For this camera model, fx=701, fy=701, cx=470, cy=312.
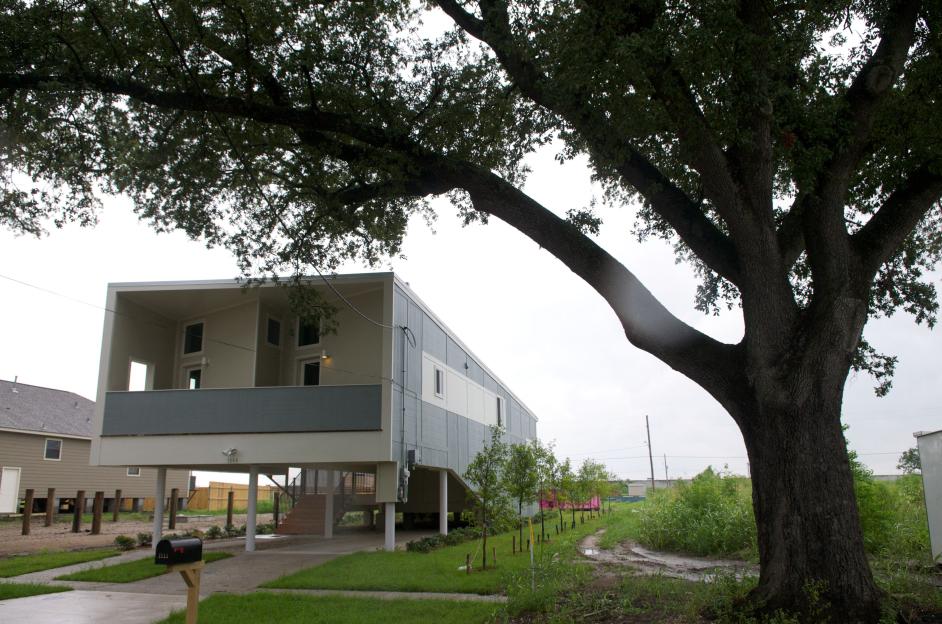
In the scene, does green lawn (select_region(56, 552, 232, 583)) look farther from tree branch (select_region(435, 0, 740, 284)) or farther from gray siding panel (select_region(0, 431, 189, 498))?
gray siding panel (select_region(0, 431, 189, 498))

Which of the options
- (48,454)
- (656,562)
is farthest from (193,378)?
(48,454)

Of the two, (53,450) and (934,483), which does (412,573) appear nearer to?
(934,483)

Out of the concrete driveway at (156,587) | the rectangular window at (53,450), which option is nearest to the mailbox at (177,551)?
the concrete driveway at (156,587)

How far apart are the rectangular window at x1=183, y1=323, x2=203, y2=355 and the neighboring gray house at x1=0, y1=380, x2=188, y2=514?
17.4m

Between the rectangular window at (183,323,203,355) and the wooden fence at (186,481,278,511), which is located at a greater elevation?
the rectangular window at (183,323,203,355)

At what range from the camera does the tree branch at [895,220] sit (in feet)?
25.6

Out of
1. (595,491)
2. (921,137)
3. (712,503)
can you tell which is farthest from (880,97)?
(595,491)

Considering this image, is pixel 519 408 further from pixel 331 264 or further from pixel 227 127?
pixel 227 127

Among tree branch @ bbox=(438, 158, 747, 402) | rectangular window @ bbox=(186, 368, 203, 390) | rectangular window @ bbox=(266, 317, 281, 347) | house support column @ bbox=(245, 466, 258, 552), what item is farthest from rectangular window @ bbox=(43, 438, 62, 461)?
tree branch @ bbox=(438, 158, 747, 402)

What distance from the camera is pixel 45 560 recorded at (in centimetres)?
1573

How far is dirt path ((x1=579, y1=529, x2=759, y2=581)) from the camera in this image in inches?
490

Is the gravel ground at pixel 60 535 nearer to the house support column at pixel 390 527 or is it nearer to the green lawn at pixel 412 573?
the house support column at pixel 390 527

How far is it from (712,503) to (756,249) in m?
12.6

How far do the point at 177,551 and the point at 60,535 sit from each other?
22.3 m
